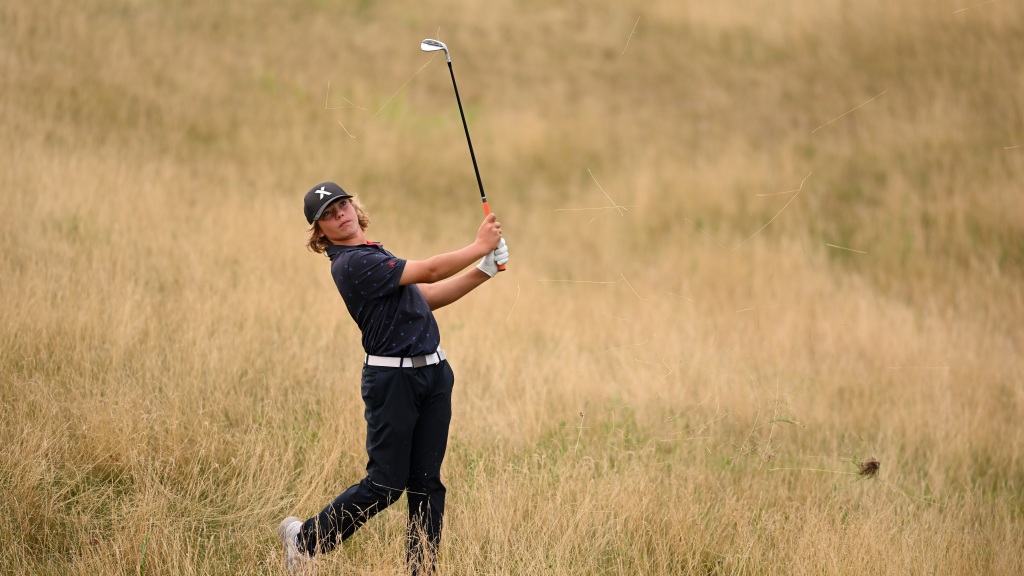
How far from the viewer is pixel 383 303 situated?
4.12m

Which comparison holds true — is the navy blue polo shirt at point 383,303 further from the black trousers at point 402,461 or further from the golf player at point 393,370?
the black trousers at point 402,461

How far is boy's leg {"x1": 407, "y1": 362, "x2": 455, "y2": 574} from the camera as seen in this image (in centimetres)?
423

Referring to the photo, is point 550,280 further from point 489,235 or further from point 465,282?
point 489,235

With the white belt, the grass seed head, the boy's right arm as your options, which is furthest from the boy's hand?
the grass seed head

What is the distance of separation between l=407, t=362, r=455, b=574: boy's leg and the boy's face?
0.80m

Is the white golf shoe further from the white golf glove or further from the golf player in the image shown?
the white golf glove

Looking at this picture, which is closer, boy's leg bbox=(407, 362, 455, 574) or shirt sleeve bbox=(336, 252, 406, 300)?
shirt sleeve bbox=(336, 252, 406, 300)

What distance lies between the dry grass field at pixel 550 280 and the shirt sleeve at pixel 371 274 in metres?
1.41

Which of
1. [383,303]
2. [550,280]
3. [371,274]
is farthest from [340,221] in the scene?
[550,280]

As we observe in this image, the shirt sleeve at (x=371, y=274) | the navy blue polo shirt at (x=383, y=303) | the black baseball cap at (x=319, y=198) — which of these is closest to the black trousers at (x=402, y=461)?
the navy blue polo shirt at (x=383, y=303)

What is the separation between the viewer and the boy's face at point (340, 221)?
423cm

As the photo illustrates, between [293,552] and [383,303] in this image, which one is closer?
[383,303]

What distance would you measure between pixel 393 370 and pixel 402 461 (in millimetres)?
450

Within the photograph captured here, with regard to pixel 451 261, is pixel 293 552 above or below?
below
